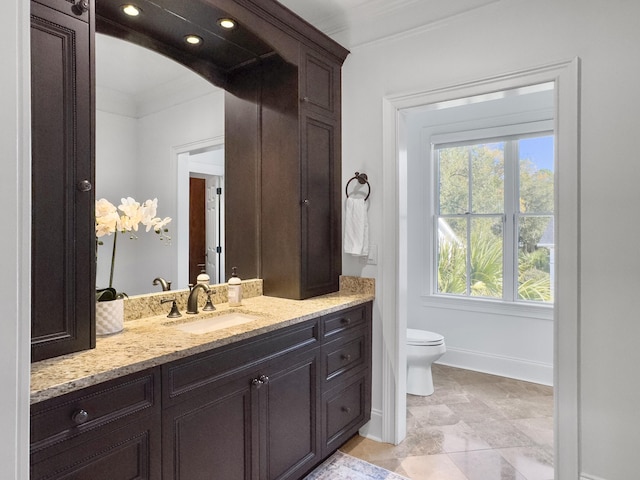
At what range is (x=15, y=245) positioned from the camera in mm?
835

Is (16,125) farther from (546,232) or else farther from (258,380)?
(546,232)

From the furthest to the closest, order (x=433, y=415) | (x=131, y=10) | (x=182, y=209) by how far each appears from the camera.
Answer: (x=433, y=415), (x=182, y=209), (x=131, y=10)

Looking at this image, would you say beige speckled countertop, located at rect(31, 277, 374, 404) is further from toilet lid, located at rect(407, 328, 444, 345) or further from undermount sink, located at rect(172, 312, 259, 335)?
toilet lid, located at rect(407, 328, 444, 345)

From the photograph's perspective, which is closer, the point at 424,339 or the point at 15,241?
the point at 15,241

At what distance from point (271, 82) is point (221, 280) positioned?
129cm

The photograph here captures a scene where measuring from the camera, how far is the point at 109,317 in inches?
63.8

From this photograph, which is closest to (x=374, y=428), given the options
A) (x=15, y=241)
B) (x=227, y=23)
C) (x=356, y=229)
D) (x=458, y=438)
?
(x=458, y=438)

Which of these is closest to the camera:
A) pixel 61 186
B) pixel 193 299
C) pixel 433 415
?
pixel 61 186

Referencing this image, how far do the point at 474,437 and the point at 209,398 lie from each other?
1879mm

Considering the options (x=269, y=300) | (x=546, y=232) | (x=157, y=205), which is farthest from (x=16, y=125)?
(x=546, y=232)

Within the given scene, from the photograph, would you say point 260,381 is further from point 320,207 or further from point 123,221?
point 320,207

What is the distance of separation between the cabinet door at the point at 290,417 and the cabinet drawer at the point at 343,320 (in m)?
0.16

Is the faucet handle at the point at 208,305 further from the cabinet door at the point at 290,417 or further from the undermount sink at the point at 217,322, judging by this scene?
the cabinet door at the point at 290,417

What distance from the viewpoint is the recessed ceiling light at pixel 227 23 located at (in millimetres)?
2014
